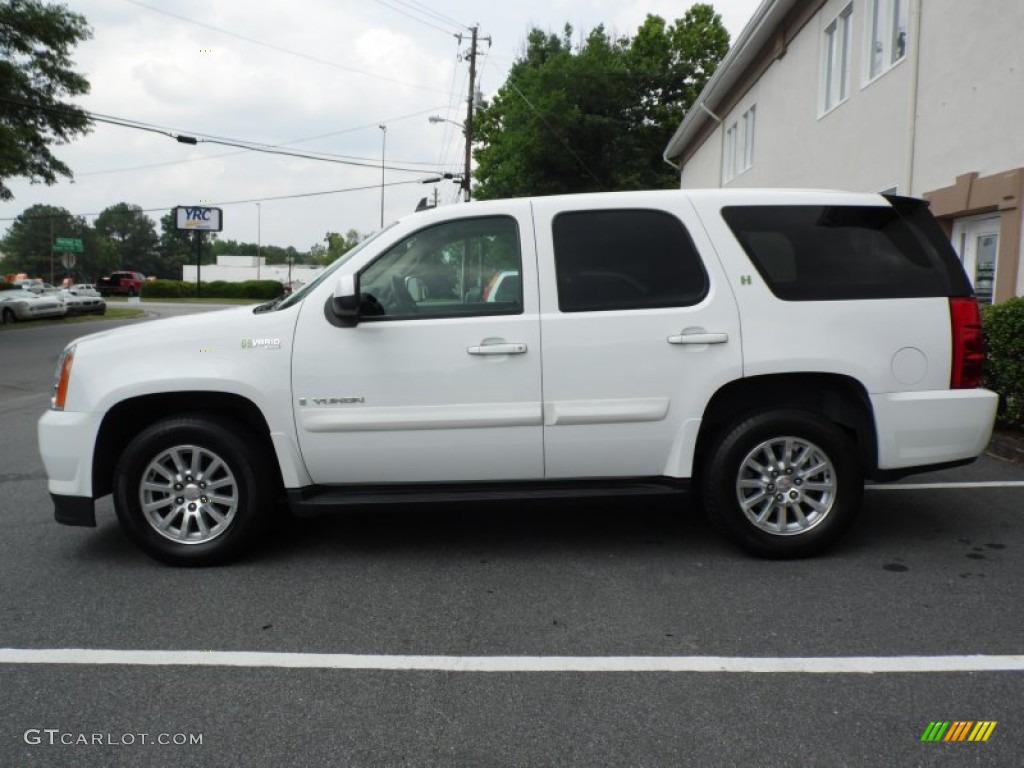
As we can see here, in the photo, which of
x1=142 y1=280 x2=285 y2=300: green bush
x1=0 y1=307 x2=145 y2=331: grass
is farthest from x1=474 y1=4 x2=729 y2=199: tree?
x1=142 y1=280 x2=285 y2=300: green bush

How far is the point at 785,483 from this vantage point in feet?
14.8

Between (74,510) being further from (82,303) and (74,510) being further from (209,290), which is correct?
(209,290)

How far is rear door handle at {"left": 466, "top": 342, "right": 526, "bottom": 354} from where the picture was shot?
437 cm

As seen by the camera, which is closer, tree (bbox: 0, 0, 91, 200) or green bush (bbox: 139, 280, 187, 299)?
tree (bbox: 0, 0, 91, 200)

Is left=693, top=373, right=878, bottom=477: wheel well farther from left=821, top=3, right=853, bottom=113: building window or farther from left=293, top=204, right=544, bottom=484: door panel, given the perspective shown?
left=821, top=3, right=853, bottom=113: building window

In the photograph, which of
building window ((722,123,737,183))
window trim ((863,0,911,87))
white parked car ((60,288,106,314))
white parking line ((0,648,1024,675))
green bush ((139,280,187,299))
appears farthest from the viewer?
green bush ((139,280,187,299))

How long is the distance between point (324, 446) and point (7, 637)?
162 centimetres

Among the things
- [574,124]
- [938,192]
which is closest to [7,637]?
[938,192]

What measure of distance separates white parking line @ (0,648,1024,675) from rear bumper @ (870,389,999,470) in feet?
4.50

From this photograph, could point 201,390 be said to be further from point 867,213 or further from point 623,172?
point 623,172

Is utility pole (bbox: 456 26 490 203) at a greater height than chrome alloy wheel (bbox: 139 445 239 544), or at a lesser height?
A: greater

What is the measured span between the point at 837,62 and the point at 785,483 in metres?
12.2

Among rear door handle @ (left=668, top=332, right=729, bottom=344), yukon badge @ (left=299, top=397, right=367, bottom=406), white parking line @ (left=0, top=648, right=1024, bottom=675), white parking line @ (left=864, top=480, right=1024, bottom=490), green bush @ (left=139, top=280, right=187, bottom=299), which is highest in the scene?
green bush @ (left=139, top=280, right=187, bottom=299)

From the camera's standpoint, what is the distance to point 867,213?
4.63 meters
